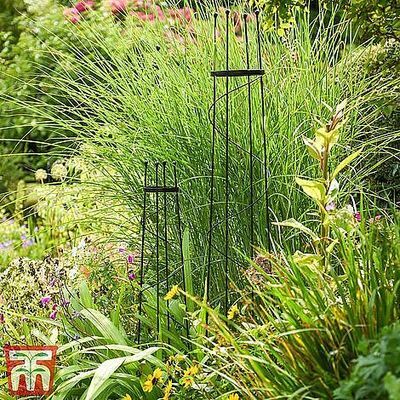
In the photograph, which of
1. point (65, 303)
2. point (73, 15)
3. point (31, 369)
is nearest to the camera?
point (31, 369)

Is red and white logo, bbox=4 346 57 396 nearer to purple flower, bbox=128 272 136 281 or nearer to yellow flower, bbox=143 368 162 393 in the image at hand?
yellow flower, bbox=143 368 162 393

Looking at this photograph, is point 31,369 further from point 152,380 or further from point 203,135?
point 203,135

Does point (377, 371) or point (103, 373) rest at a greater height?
point (377, 371)

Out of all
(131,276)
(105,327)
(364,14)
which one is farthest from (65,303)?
(364,14)

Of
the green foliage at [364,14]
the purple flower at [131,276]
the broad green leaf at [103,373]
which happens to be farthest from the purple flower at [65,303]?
the green foliage at [364,14]

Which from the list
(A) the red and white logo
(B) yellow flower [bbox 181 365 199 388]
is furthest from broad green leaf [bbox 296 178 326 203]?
(A) the red and white logo

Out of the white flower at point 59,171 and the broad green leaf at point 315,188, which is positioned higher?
the broad green leaf at point 315,188

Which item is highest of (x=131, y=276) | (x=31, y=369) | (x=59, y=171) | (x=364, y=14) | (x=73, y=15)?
(x=73, y=15)

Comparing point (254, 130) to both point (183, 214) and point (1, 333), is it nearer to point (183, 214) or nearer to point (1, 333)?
point (183, 214)

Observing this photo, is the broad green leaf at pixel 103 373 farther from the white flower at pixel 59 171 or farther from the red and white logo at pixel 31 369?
the white flower at pixel 59 171

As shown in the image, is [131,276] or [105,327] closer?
[105,327]

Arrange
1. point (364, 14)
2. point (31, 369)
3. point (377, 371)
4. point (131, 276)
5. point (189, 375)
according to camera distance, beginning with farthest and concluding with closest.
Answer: point (131, 276) → point (364, 14) → point (31, 369) → point (189, 375) → point (377, 371)

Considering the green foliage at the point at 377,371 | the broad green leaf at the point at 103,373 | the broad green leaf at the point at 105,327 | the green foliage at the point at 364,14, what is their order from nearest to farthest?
1. the green foliage at the point at 377,371
2. the broad green leaf at the point at 103,373
3. the broad green leaf at the point at 105,327
4. the green foliage at the point at 364,14

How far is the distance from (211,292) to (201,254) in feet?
0.56
